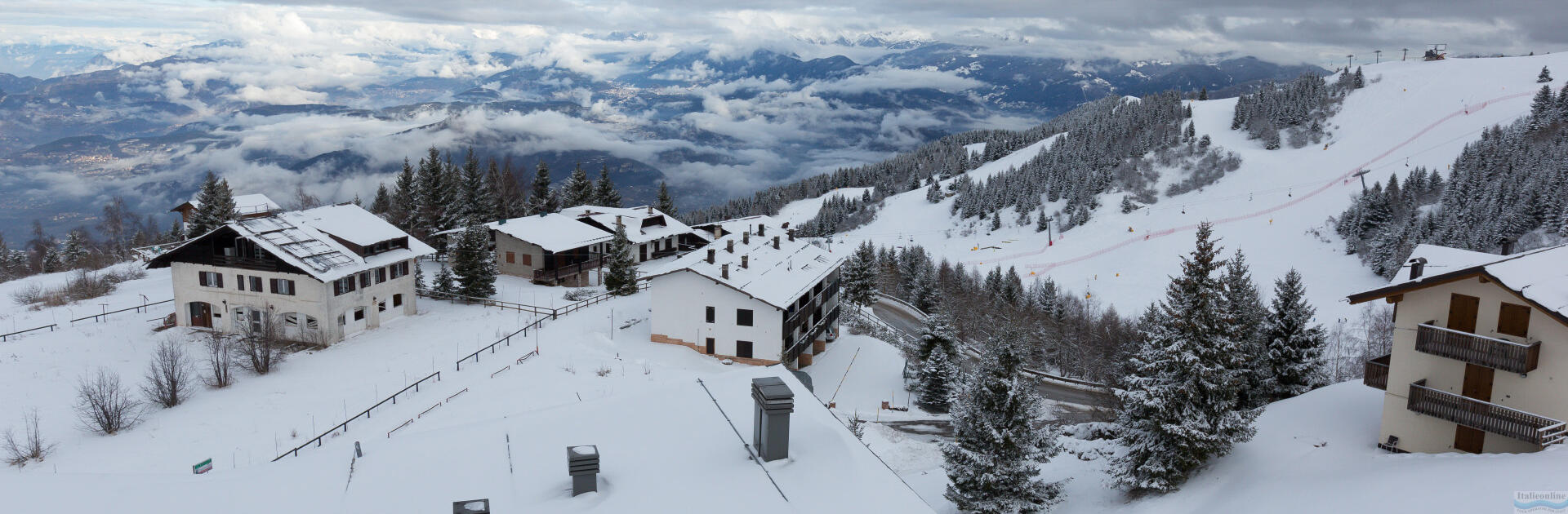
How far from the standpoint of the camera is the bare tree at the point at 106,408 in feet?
107

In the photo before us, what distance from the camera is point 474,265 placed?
55156 millimetres

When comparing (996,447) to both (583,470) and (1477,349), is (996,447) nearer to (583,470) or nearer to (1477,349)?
(1477,349)

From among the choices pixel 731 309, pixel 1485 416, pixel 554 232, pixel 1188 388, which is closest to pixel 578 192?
pixel 554 232

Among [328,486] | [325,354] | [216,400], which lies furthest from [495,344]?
[328,486]

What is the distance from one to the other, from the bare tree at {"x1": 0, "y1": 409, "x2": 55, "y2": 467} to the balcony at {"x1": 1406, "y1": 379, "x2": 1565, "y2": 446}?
47843 millimetres

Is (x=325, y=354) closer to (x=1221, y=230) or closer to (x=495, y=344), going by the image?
(x=495, y=344)

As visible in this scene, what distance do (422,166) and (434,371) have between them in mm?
48401

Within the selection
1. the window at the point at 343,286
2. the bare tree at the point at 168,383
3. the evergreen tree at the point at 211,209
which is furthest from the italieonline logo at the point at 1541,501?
the evergreen tree at the point at 211,209

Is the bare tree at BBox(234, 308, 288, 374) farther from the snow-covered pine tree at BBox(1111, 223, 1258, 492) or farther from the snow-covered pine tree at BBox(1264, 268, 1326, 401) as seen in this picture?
the snow-covered pine tree at BBox(1264, 268, 1326, 401)

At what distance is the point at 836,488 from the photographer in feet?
52.5

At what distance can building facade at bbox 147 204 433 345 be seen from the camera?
1756 inches

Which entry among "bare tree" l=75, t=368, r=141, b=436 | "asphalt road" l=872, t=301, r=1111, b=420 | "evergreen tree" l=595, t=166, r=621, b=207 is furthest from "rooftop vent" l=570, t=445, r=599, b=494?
"evergreen tree" l=595, t=166, r=621, b=207

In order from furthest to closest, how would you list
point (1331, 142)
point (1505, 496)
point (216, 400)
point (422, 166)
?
point (1331, 142) → point (422, 166) → point (216, 400) → point (1505, 496)

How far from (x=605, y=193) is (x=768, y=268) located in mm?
50740
